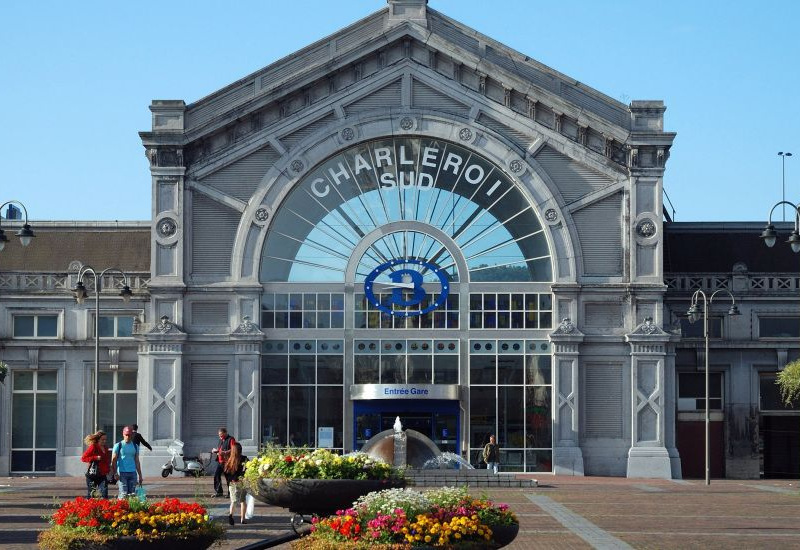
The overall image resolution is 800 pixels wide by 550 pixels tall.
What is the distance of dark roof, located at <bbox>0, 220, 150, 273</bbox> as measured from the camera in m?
69.8

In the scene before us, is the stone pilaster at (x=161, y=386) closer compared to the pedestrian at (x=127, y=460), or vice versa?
the pedestrian at (x=127, y=460)

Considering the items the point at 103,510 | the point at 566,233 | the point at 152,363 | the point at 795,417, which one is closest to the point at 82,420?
the point at 152,363

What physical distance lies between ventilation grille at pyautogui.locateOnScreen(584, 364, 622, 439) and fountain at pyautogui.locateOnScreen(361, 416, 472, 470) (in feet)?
27.0

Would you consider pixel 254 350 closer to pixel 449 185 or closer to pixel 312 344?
pixel 312 344

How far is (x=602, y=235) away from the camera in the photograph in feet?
212

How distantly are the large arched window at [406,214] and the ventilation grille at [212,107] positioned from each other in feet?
15.0

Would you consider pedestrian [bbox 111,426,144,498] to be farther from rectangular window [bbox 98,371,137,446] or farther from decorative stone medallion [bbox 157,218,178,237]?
rectangular window [bbox 98,371,137,446]

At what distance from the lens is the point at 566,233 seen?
64.3m

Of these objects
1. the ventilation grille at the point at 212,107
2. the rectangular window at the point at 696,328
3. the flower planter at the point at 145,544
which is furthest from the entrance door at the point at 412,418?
the flower planter at the point at 145,544

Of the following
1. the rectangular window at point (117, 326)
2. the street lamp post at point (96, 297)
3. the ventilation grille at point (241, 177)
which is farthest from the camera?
the rectangular window at point (117, 326)

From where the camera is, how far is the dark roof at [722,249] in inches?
2751

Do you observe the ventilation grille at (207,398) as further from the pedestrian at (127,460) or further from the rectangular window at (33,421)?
the pedestrian at (127,460)

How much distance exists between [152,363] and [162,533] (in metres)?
44.0

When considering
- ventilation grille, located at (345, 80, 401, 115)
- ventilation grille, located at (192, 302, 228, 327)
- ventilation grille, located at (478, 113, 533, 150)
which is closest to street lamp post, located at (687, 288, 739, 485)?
ventilation grille, located at (478, 113, 533, 150)
